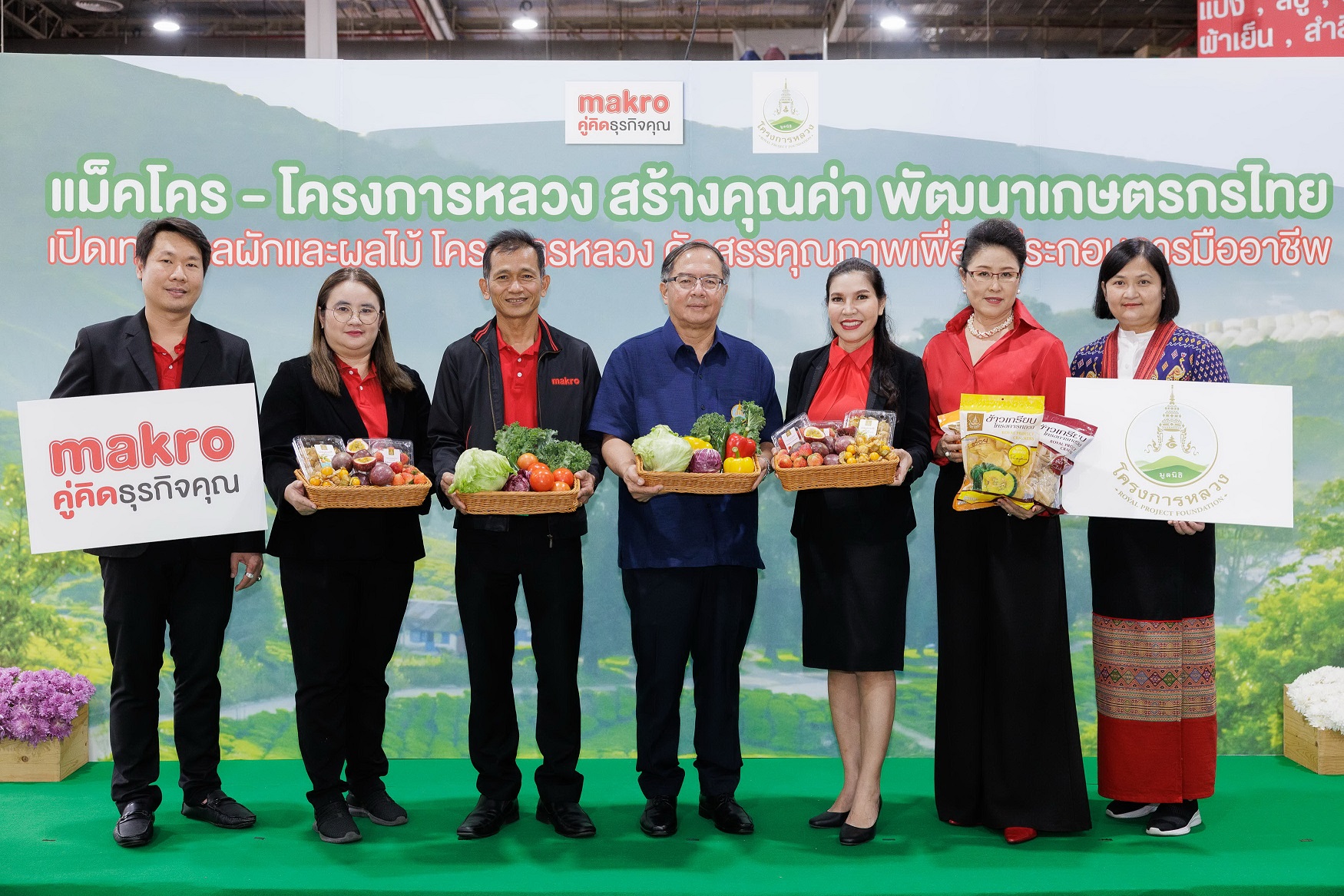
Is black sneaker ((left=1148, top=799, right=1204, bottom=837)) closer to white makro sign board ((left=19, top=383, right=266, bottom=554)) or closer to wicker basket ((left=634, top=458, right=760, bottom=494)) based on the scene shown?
wicker basket ((left=634, top=458, right=760, bottom=494))

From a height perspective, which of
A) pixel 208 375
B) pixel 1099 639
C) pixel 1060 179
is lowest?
pixel 1099 639

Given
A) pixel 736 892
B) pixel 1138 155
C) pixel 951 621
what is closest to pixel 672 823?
pixel 736 892

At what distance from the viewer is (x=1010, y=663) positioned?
146 inches

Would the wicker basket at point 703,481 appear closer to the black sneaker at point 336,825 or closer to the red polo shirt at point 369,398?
the red polo shirt at point 369,398

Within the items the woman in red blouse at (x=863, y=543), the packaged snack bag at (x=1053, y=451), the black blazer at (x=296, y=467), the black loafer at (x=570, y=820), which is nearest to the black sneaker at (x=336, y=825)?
the black loafer at (x=570, y=820)

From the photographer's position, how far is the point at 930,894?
10.8ft

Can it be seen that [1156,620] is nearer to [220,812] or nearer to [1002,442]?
[1002,442]

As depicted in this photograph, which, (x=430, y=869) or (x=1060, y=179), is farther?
(x=1060, y=179)

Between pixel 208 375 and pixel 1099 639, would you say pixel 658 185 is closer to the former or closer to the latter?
pixel 208 375

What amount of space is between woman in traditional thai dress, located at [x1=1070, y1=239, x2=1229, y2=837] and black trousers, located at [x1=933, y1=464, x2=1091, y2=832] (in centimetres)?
27

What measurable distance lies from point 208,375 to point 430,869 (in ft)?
6.57

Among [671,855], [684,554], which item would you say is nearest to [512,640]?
[684,554]

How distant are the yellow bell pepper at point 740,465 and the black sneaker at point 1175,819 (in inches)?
81.4

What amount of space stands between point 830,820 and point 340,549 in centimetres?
210
